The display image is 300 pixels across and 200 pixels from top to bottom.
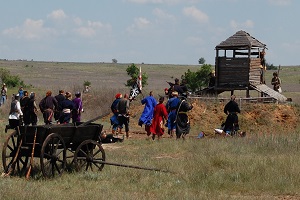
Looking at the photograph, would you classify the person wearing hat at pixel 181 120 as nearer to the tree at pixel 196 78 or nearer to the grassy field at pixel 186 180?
the grassy field at pixel 186 180

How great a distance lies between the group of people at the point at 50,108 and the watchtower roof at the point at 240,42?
1330cm

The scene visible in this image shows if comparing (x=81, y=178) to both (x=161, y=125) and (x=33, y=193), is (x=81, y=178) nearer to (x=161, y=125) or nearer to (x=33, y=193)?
(x=33, y=193)

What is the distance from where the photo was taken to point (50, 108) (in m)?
19.6

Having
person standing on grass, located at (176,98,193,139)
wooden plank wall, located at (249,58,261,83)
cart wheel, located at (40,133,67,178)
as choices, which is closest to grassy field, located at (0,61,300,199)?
cart wheel, located at (40,133,67,178)

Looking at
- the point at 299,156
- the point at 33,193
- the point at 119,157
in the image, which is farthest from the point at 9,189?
the point at 299,156

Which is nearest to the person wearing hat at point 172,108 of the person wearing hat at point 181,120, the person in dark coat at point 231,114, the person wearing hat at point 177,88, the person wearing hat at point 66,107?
the person wearing hat at point 181,120

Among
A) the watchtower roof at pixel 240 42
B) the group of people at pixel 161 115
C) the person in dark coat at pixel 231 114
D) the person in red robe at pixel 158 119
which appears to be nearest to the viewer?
the group of people at pixel 161 115

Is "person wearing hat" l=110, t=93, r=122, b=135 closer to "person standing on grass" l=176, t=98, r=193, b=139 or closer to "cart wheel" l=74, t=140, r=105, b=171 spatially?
"person standing on grass" l=176, t=98, r=193, b=139

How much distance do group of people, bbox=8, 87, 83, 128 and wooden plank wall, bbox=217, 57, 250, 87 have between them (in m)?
13.0

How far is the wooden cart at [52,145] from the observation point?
11.9 metres

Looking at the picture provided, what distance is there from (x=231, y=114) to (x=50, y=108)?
591cm

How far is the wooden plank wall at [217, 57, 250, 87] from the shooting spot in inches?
1212

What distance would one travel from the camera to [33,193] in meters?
9.80

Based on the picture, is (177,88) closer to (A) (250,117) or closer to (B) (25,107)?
(B) (25,107)
